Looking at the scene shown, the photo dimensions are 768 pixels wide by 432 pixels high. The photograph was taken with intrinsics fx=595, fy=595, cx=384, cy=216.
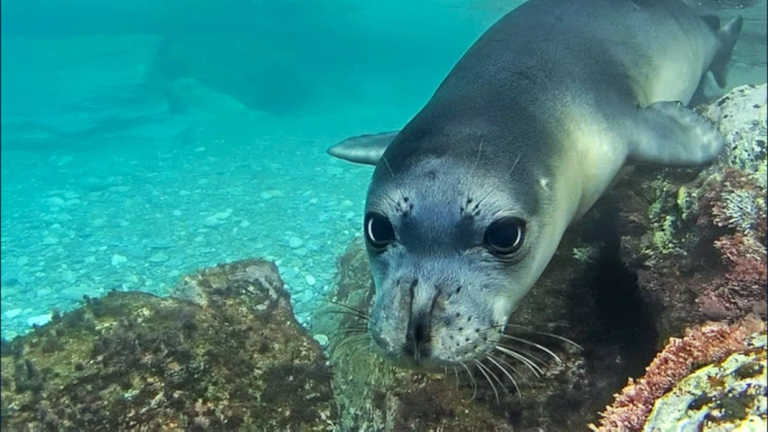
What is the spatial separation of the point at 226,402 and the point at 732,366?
193 centimetres

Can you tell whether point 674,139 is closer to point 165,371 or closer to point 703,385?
point 703,385

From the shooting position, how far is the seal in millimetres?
1912

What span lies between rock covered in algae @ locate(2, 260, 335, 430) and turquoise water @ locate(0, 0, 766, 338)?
2360 millimetres

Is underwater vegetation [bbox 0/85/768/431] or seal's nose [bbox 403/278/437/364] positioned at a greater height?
seal's nose [bbox 403/278/437/364]

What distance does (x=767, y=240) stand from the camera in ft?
6.31

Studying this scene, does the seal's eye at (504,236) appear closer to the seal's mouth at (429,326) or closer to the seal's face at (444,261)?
the seal's face at (444,261)

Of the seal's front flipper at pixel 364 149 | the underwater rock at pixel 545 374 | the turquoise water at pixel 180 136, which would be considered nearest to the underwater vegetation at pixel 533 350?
the underwater rock at pixel 545 374

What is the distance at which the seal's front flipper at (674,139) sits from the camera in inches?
106

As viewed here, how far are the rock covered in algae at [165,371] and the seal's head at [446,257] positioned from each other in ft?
3.07

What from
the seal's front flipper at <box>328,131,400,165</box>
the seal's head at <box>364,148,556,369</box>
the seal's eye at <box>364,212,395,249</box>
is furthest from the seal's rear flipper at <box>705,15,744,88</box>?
the seal's eye at <box>364,212,395,249</box>

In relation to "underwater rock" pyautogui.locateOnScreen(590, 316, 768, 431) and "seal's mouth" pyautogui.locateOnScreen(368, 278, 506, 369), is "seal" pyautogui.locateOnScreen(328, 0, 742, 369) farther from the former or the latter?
"underwater rock" pyautogui.locateOnScreen(590, 316, 768, 431)

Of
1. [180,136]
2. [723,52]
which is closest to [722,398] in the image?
[723,52]

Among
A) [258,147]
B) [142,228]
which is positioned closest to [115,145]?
[258,147]

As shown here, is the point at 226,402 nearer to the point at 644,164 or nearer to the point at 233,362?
the point at 233,362
